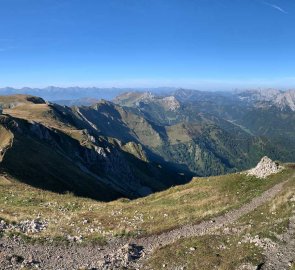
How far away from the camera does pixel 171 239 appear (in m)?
34.8

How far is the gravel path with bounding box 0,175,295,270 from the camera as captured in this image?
98.9 ft

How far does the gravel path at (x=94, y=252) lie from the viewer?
30.1 metres

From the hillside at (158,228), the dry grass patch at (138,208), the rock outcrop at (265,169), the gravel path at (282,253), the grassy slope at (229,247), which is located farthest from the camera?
the rock outcrop at (265,169)

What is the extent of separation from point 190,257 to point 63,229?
1441cm

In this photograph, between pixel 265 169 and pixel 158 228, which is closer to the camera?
pixel 158 228

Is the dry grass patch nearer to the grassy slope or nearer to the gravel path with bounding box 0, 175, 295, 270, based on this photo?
the gravel path with bounding box 0, 175, 295, 270

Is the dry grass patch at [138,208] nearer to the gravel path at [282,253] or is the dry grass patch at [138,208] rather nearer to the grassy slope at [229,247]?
the grassy slope at [229,247]

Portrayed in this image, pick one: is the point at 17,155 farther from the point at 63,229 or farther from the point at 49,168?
the point at 63,229

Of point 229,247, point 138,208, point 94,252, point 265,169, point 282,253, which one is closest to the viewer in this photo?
point 282,253

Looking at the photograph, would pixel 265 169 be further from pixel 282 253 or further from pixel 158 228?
pixel 282 253

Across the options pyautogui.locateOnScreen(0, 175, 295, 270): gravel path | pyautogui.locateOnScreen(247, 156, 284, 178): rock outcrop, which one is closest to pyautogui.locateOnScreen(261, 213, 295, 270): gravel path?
pyautogui.locateOnScreen(0, 175, 295, 270): gravel path

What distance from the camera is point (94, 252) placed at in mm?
33031

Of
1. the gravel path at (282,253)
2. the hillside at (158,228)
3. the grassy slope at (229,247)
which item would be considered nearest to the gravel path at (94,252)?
the hillside at (158,228)

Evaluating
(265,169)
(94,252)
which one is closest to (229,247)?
(94,252)
